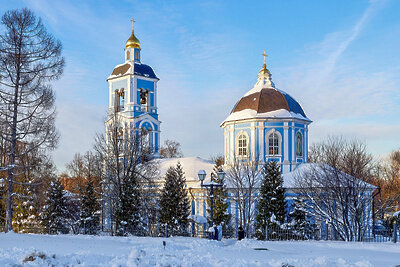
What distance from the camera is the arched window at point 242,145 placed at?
114 feet

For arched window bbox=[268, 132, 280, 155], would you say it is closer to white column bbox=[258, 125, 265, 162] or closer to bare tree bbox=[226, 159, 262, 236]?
white column bbox=[258, 125, 265, 162]

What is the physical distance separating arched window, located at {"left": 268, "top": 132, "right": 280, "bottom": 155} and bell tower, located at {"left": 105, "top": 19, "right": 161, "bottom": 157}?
1143 cm

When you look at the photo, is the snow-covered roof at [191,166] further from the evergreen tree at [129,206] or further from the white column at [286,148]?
the evergreen tree at [129,206]

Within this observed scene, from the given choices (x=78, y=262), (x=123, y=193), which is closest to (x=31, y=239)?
(x=78, y=262)

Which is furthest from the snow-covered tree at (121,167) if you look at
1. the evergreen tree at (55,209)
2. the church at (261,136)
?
the evergreen tree at (55,209)

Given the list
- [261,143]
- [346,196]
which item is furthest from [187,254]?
[261,143]

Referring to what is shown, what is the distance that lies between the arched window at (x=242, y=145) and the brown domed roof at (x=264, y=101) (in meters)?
2.02

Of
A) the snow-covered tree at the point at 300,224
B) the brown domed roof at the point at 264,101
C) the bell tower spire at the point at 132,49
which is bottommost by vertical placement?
the snow-covered tree at the point at 300,224

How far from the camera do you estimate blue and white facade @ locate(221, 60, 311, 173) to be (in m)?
34.0

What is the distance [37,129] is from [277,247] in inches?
436

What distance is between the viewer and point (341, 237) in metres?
23.0

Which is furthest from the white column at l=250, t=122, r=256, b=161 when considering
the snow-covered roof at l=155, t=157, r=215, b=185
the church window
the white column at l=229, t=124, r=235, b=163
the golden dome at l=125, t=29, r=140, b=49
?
the golden dome at l=125, t=29, r=140, b=49

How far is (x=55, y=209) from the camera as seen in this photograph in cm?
3450

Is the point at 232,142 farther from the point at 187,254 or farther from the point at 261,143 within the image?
the point at 187,254
